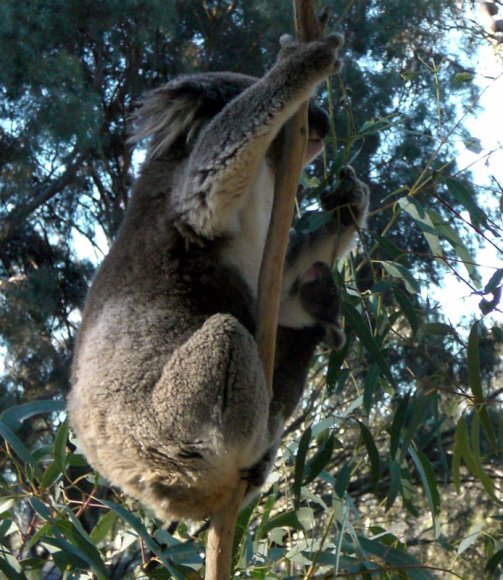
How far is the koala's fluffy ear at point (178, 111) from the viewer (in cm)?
293

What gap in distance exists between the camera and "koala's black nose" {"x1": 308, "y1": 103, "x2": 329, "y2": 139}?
2941mm

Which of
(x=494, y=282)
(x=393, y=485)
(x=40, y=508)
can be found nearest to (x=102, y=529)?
(x=40, y=508)

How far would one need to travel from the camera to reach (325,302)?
2967mm

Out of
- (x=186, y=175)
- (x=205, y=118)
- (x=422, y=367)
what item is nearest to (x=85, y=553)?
(x=186, y=175)

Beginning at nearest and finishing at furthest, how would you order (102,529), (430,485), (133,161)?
(430,485)
(102,529)
(133,161)

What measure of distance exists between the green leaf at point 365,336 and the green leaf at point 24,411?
36.9 inches

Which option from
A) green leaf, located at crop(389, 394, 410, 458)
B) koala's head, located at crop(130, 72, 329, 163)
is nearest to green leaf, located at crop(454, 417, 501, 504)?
green leaf, located at crop(389, 394, 410, 458)

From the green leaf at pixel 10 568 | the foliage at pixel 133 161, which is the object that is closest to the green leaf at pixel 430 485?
the green leaf at pixel 10 568

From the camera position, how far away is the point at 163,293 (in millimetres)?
2736

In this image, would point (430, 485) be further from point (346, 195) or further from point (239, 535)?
point (346, 195)

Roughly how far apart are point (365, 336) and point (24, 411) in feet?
3.42

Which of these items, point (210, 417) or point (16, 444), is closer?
point (210, 417)

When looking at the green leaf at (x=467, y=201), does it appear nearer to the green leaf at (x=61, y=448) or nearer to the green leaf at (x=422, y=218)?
the green leaf at (x=422, y=218)

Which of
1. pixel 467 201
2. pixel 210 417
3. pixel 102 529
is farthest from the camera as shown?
pixel 102 529
